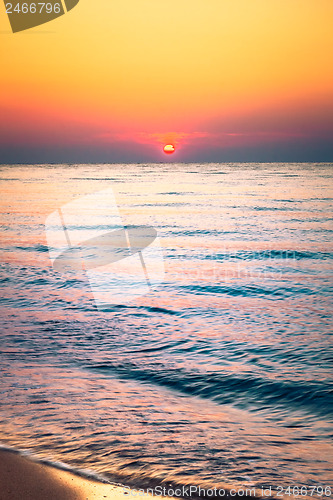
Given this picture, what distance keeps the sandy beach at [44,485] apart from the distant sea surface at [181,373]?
0.65 ft

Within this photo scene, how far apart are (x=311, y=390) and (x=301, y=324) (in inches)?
99.8

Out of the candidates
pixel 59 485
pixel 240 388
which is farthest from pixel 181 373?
pixel 59 485

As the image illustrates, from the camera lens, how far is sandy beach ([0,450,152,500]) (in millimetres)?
3098

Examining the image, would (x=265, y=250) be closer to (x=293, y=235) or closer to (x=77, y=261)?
(x=293, y=235)

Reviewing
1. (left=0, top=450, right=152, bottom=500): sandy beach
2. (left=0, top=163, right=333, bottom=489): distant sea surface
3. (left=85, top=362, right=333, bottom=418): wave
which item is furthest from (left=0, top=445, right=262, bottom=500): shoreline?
(left=85, top=362, right=333, bottom=418): wave

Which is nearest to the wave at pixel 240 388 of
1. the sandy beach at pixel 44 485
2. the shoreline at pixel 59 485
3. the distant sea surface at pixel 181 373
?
the distant sea surface at pixel 181 373

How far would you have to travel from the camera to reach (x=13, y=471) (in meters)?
3.40

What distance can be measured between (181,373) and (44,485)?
9.28 ft

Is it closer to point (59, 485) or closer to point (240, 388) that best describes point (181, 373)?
point (240, 388)

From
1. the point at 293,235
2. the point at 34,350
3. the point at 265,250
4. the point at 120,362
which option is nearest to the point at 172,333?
the point at 120,362

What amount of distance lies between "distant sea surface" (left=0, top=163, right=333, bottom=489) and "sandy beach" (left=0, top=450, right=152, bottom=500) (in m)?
0.20

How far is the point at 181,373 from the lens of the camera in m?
5.86

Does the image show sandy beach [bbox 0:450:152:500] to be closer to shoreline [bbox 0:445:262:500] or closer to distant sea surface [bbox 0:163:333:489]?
shoreline [bbox 0:445:262:500]

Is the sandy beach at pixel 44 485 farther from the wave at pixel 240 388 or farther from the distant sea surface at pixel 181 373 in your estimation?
the wave at pixel 240 388
